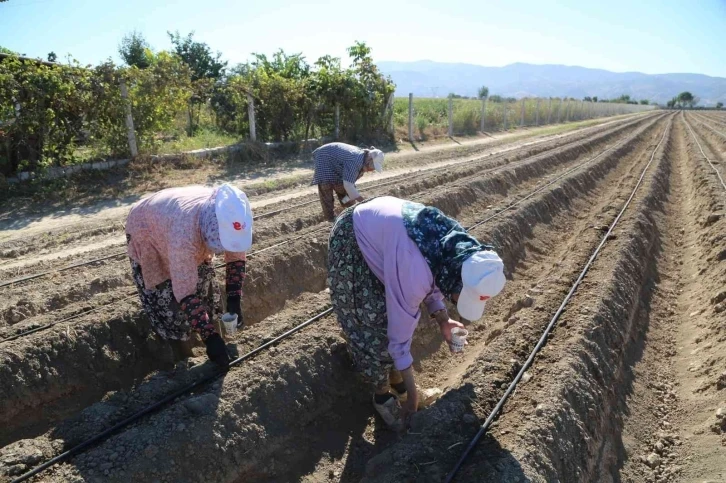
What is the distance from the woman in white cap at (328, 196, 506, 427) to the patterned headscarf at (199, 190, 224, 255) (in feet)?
2.29

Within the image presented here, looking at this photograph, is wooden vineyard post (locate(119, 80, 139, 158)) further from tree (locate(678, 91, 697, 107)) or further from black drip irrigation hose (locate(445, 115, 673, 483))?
tree (locate(678, 91, 697, 107))

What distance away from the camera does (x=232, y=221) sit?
2932 millimetres

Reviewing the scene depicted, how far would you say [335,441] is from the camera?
3729 millimetres

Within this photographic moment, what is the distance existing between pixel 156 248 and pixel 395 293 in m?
1.66

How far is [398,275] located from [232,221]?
3.35 feet

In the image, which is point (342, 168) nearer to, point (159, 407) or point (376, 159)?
point (376, 159)

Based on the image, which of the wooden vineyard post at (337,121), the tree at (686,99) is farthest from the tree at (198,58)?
the tree at (686,99)

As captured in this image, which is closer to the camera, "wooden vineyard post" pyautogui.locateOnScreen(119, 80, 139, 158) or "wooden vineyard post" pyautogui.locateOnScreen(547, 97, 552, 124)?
"wooden vineyard post" pyautogui.locateOnScreen(119, 80, 139, 158)

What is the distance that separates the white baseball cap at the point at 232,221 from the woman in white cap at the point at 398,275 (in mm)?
550

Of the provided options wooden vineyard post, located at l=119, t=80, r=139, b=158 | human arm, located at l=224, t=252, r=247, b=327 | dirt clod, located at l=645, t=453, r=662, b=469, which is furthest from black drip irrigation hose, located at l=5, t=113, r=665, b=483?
wooden vineyard post, located at l=119, t=80, r=139, b=158

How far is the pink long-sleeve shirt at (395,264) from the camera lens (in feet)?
8.47

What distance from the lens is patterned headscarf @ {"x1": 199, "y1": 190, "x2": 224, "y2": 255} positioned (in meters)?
2.96

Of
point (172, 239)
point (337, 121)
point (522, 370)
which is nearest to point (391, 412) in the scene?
point (522, 370)

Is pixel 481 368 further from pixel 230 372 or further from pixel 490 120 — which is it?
pixel 490 120
